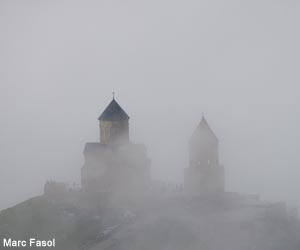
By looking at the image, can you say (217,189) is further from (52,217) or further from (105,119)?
(52,217)

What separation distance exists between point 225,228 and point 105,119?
447 inches

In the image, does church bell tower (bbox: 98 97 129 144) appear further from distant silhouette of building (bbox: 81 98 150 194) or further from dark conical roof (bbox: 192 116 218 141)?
dark conical roof (bbox: 192 116 218 141)

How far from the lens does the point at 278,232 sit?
4425 centimetres

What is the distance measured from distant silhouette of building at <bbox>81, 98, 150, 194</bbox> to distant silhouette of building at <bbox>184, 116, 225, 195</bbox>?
3.48m

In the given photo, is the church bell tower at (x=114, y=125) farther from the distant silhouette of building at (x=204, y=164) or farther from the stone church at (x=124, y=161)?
the distant silhouette of building at (x=204, y=164)

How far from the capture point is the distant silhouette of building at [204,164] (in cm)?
5044

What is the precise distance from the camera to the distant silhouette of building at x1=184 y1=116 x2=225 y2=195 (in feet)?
165

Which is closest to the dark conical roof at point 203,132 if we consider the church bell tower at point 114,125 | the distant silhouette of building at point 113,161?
the distant silhouette of building at point 113,161

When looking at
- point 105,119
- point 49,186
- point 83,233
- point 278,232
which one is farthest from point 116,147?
point 278,232

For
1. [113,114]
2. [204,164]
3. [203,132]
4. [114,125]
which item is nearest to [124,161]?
[114,125]

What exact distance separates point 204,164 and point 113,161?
614 centimetres

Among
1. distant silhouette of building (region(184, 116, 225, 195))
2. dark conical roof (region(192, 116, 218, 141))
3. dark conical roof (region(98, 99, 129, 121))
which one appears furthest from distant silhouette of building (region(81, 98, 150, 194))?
dark conical roof (region(192, 116, 218, 141))

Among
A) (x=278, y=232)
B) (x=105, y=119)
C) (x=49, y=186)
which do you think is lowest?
(x=278, y=232)

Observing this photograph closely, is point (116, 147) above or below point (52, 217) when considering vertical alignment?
above
